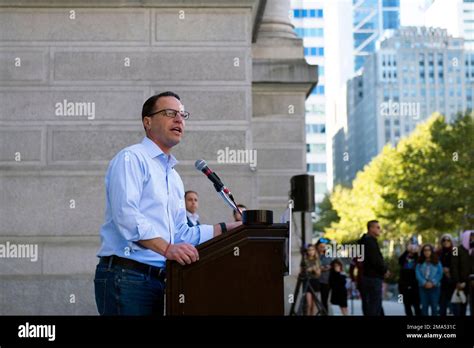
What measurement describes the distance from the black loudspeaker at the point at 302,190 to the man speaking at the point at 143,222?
33.6 ft

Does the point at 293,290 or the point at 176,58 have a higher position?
the point at 176,58

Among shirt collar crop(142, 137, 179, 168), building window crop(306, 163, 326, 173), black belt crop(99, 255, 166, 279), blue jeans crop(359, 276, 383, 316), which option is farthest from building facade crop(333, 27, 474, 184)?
black belt crop(99, 255, 166, 279)

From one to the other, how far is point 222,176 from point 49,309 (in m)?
2.74

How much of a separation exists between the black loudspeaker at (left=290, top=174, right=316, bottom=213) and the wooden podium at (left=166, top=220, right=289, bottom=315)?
422 inches

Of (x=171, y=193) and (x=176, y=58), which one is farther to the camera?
(x=176, y=58)

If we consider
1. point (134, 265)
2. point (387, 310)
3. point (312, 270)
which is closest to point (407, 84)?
point (387, 310)

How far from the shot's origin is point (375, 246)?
14.0 metres

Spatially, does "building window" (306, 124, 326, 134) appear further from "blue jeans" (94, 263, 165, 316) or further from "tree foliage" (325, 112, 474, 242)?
"blue jeans" (94, 263, 165, 316)

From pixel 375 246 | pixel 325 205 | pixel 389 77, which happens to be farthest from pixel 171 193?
pixel 389 77

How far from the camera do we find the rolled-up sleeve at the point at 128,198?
4.46 meters

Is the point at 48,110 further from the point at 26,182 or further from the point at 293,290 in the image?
the point at 293,290

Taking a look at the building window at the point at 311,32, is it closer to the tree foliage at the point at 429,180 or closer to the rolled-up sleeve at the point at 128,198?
the tree foliage at the point at 429,180

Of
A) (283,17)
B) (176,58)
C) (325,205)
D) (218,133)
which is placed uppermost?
(325,205)

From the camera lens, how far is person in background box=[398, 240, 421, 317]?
17358 millimetres
